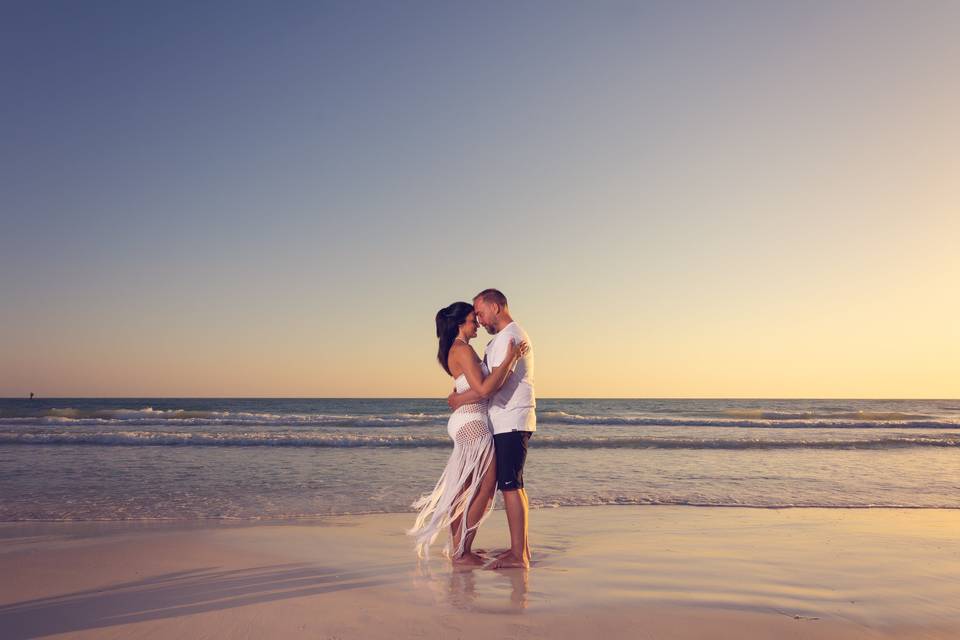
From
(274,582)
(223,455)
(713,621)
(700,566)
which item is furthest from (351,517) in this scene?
(223,455)

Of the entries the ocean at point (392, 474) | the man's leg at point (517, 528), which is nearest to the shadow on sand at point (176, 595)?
the man's leg at point (517, 528)

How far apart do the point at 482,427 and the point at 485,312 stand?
36.1 inches

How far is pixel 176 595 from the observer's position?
3969 mm

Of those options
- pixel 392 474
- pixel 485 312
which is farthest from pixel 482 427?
pixel 392 474

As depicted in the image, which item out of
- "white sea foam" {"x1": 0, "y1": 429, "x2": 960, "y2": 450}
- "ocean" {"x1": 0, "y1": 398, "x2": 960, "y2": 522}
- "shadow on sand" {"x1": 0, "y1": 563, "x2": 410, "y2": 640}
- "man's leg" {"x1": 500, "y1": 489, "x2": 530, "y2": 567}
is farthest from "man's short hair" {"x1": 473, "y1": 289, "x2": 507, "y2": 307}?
"white sea foam" {"x1": 0, "y1": 429, "x2": 960, "y2": 450}

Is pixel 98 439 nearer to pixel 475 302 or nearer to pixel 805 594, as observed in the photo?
pixel 475 302

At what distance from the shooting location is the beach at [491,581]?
11.0 feet

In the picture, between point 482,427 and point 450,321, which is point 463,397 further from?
point 450,321

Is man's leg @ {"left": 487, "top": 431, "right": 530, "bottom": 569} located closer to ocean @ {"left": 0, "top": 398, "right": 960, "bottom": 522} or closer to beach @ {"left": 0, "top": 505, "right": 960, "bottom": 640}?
beach @ {"left": 0, "top": 505, "right": 960, "bottom": 640}

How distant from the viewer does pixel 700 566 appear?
4.73 m

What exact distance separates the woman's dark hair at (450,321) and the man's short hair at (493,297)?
0.16 metres

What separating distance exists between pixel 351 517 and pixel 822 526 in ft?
16.5

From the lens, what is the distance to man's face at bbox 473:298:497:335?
16.0 ft

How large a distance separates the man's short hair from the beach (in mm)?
2013
